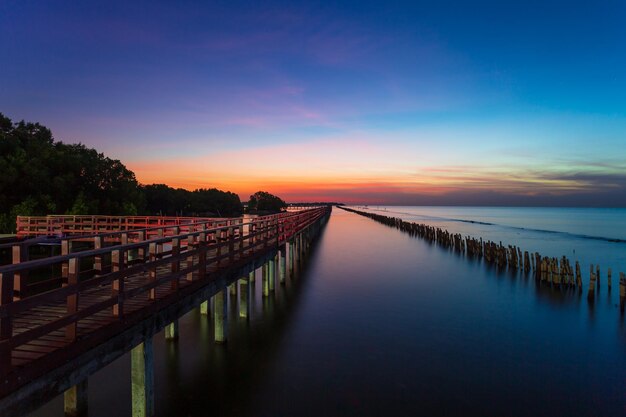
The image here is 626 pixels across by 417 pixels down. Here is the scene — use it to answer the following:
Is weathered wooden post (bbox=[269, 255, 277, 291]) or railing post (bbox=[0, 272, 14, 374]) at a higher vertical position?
railing post (bbox=[0, 272, 14, 374])

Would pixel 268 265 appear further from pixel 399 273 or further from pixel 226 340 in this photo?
pixel 399 273

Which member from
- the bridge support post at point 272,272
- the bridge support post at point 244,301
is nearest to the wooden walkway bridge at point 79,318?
the bridge support post at point 244,301

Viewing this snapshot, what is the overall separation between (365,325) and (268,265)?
19.7ft

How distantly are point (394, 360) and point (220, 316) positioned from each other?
5.77 metres

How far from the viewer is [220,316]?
12.6m

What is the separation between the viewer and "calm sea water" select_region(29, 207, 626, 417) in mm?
9805

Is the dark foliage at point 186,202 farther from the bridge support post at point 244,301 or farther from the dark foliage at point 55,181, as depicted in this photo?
the bridge support post at point 244,301

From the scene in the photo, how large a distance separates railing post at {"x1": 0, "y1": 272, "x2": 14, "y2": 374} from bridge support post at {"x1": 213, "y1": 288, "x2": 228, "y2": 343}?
24.4ft

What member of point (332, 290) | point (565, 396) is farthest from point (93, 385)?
point (332, 290)

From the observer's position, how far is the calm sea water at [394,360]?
9.80 metres

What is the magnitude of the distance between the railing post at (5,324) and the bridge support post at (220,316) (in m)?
7.42

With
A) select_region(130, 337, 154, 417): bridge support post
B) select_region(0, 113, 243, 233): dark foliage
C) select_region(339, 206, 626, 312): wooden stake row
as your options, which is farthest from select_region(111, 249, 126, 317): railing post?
select_region(0, 113, 243, 233): dark foliage

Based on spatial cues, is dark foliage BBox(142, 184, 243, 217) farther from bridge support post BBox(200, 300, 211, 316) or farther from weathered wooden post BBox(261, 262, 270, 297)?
bridge support post BBox(200, 300, 211, 316)

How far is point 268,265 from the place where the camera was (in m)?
19.8
